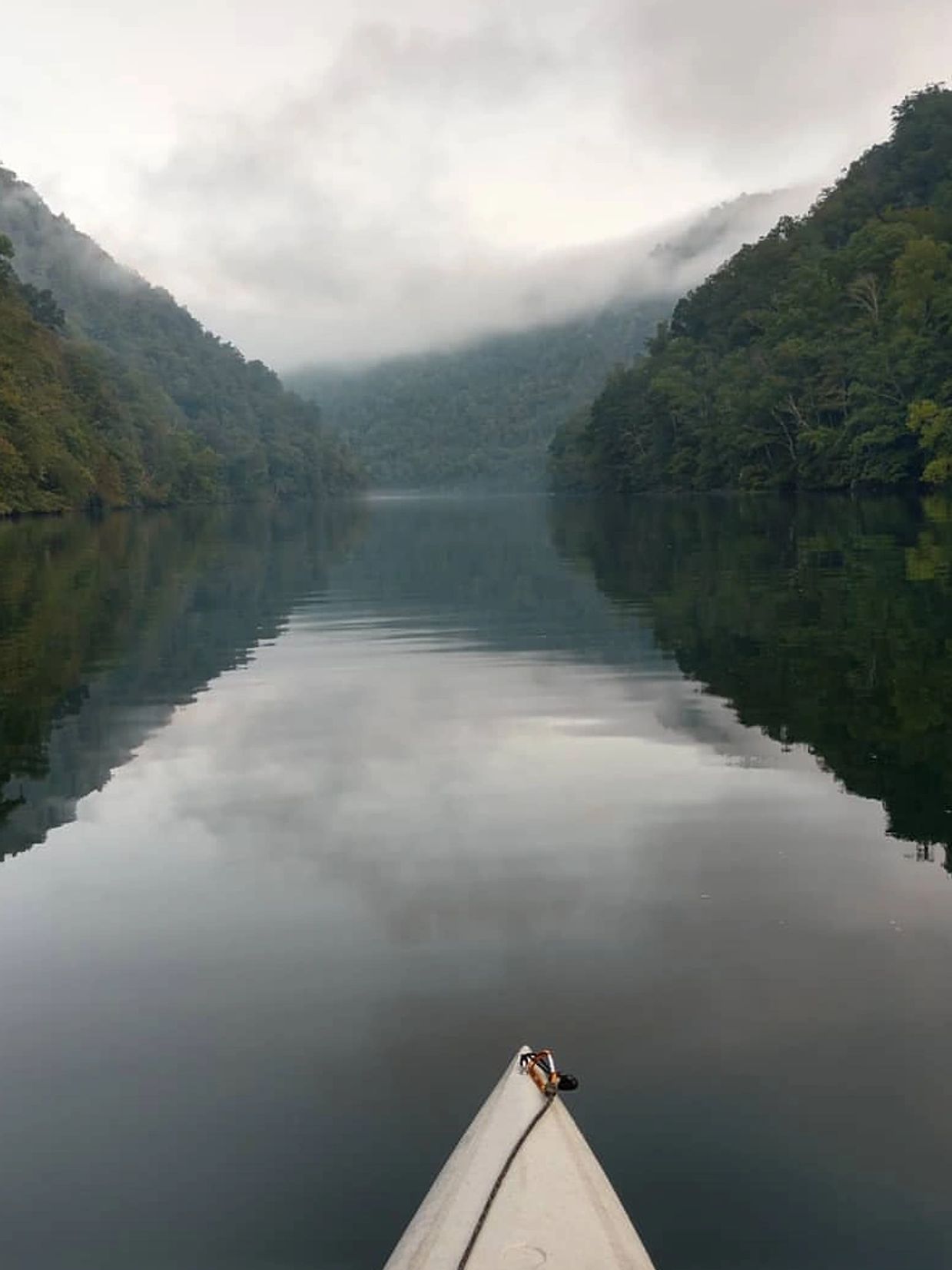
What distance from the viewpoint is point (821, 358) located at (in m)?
106

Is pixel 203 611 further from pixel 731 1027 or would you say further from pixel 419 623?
pixel 731 1027

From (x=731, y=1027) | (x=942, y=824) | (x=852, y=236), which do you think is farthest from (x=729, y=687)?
(x=852, y=236)

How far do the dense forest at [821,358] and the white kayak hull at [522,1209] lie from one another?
274 feet

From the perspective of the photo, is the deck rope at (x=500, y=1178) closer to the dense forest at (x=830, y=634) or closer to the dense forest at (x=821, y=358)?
the dense forest at (x=830, y=634)

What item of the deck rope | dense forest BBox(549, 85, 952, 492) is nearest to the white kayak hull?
the deck rope

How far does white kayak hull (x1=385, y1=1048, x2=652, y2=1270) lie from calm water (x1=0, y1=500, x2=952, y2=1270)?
77 cm

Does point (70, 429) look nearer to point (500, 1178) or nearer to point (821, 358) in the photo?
point (821, 358)

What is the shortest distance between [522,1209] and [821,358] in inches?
4265

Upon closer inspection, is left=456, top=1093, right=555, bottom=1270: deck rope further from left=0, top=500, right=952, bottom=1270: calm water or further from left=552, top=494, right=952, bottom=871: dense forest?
left=552, top=494, right=952, bottom=871: dense forest

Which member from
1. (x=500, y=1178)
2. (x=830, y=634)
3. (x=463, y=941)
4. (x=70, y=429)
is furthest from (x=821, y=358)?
(x=500, y=1178)

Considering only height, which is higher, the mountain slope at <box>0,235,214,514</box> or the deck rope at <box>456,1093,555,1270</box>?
the mountain slope at <box>0,235,214,514</box>

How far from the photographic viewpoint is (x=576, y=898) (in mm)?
9758

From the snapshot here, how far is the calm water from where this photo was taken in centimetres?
600

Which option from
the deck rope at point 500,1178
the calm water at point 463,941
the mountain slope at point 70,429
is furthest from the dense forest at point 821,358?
the deck rope at point 500,1178
